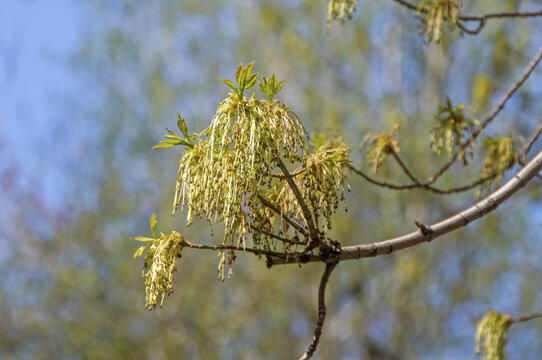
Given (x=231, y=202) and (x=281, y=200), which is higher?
(x=281, y=200)

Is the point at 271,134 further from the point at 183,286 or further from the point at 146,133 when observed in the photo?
the point at 146,133

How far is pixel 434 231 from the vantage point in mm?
1279

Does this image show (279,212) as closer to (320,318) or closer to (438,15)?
(320,318)

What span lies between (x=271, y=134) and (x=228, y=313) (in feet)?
17.6

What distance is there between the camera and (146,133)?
6.88 m

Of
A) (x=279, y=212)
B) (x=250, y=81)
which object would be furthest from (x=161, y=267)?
(x=250, y=81)

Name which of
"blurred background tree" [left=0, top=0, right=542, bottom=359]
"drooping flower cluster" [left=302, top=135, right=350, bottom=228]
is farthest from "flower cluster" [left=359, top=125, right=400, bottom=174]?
"blurred background tree" [left=0, top=0, right=542, bottom=359]

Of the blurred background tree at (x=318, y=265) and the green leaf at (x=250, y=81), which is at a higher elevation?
the blurred background tree at (x=318, y=265)

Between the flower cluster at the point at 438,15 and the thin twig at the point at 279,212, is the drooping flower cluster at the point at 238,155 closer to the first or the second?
the thin twig at the point at 279,212

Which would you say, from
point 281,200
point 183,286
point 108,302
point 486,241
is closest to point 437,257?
point 486,241

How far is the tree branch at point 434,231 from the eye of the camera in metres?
1.15

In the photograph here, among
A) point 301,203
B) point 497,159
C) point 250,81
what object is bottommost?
point 301,203

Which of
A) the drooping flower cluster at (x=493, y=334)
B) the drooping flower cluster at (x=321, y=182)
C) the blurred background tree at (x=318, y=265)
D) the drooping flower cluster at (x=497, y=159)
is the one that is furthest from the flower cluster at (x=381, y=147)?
the blurred background tree at (x=318, y=265)

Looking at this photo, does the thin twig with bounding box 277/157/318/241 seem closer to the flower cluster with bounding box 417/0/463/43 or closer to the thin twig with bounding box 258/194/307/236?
the thin twig with bounding box 258/194/307/236
